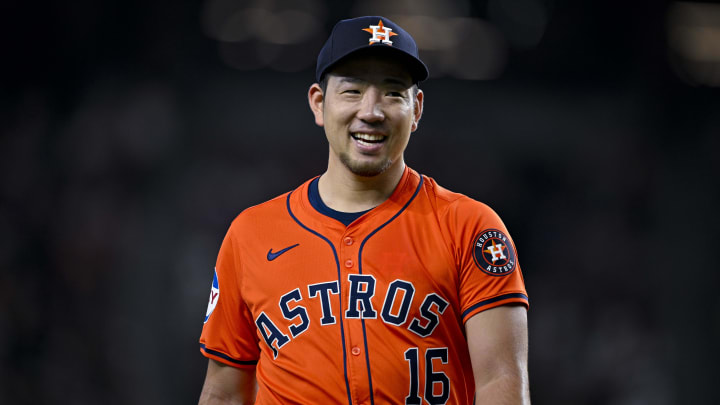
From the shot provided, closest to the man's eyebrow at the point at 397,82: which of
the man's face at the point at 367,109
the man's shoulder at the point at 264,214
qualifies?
the man's face at the point at 367,109

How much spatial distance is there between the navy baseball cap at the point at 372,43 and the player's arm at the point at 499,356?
63 cm

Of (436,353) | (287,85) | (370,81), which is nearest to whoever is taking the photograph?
(436,353)

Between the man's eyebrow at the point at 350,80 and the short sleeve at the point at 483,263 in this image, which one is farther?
the man's eyebrow at the point at 350,80

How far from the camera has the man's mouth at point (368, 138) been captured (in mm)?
1709

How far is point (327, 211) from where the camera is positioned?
1829 mm

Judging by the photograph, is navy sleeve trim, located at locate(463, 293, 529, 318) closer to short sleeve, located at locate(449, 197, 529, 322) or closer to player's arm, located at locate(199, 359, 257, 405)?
short sleeve, located at locate(449, 197, 529, 322)
